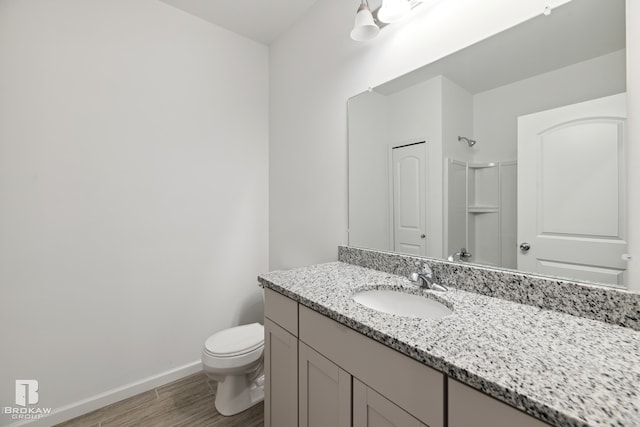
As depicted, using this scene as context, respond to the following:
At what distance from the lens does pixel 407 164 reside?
1334mm

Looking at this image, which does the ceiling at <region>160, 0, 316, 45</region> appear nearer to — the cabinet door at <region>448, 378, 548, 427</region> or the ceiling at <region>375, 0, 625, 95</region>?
the ceiling at <region>375, 0, 625, 95</region>

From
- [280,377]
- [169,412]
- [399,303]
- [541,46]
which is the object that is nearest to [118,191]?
[169,412]

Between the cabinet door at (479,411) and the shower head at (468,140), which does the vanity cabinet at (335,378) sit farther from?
the shower head at (468,140)

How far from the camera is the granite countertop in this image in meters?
0.45

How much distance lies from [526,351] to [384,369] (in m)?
0.34

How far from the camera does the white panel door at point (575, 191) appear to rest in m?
0.80

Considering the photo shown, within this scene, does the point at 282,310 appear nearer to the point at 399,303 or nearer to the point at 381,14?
the point at 399,303

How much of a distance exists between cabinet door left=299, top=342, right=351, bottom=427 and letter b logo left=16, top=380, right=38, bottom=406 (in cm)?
155

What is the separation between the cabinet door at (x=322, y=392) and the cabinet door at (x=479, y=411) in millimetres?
336

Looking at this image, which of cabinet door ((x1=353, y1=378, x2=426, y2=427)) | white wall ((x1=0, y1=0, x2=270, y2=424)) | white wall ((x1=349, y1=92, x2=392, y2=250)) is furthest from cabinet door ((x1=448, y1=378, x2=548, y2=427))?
white wall ((x1=0, y1=0, x2=270, y2=424))

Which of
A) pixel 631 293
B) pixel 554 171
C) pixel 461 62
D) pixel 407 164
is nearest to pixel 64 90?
pixel 407 164

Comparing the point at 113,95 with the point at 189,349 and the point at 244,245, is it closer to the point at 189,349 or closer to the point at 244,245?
the point at 244,245

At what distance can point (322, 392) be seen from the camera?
935 millimetres

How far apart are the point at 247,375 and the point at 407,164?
5.34ft
